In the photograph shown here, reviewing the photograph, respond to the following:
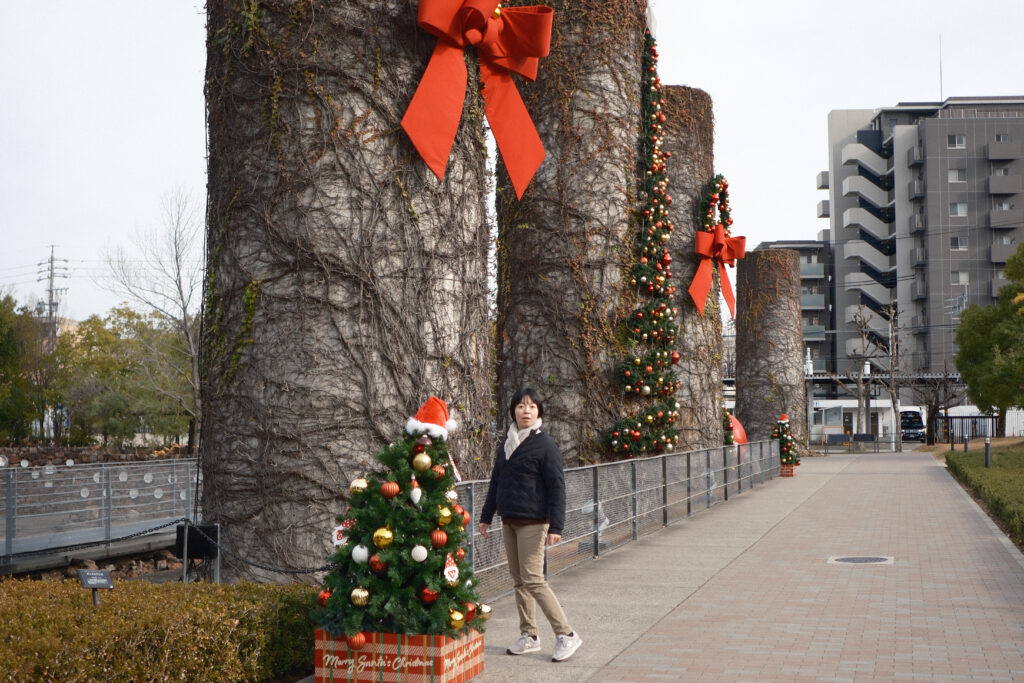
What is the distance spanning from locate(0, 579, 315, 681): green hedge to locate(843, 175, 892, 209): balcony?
76775 mm

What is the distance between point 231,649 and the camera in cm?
532

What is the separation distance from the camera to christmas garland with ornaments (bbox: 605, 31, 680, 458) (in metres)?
14.0

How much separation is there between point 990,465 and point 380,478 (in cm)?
2309

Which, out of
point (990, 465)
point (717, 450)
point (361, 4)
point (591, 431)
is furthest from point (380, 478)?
point (990, 465)

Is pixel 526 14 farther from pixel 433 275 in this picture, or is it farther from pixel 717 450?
pixel 717 450

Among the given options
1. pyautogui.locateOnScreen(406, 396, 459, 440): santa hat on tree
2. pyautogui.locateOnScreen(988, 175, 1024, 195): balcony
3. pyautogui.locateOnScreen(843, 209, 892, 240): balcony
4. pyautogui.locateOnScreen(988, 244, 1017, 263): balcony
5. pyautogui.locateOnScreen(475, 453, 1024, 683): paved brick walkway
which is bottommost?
pyautogui.locateOnScreen(475, 453, 1024, 683): paved brick walkway

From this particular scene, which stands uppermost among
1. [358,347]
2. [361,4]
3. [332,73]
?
[361,4]

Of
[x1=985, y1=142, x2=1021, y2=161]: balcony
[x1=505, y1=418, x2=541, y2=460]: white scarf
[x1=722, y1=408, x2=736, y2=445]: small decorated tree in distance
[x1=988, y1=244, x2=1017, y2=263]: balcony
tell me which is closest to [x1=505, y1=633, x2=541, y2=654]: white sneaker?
[x1=505, y1=418, x2=541, y2=460]: white scarf

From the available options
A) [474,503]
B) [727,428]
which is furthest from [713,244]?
[474,503]

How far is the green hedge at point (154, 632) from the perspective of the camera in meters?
4.65

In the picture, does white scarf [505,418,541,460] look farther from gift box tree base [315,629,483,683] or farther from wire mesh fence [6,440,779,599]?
gift box tree base [315,629,483,683]

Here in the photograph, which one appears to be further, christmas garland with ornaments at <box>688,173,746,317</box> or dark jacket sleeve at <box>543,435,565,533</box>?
christmas garland with ornaments at <box>688,173,746,317</box>

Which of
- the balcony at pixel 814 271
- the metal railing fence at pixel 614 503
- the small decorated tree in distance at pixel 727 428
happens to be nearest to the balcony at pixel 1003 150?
the balcony at pixel 814 271

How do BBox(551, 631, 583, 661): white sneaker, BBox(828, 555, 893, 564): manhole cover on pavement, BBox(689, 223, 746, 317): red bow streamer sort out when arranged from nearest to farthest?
BBox(551, 631, 583, 661): white sneaker → BBox(828, 555, 893, 564): manhole cover on pavement → BBox(689, 223, 746, 317): red bow streamer
